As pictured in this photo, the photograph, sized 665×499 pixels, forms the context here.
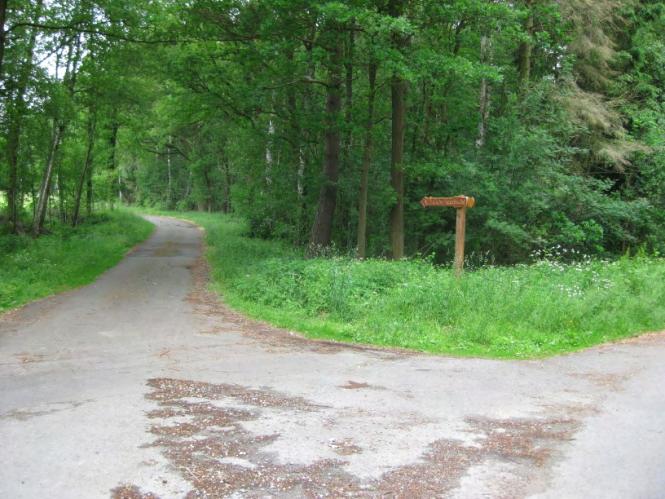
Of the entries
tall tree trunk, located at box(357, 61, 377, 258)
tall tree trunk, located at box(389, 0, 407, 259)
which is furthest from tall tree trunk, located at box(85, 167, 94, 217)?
tall tree trunk, located at box(389, 0, 407, 259)

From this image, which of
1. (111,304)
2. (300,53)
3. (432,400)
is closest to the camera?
(432,400)

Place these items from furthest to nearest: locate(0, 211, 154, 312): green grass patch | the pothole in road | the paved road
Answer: locate(0, 211, 154, 312): green grass patch < the paved road < the pothole in road

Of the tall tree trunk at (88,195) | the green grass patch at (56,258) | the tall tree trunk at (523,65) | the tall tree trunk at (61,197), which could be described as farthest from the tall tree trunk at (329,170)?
the tall tree trunk at (88,195)

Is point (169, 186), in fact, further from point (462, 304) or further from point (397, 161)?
point (462, 304)

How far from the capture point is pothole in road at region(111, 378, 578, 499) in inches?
169

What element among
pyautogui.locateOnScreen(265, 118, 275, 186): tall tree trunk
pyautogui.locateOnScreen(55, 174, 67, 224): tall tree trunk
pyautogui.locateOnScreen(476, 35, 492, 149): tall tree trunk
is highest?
pyautogui.locateOnScreen(476, 35, 492, 149): tall tree trunk

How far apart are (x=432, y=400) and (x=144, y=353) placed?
14.0ft

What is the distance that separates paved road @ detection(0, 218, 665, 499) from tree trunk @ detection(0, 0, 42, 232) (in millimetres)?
10873

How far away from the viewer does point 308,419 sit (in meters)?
5.76

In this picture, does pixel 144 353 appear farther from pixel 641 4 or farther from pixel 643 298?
pixel 641 4

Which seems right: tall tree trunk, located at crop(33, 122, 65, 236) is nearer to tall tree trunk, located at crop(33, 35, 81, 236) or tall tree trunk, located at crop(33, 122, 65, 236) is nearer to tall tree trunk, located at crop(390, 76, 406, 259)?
tall tree trunk, located at crop(33, 35, 81, 236)

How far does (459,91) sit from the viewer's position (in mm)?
20750

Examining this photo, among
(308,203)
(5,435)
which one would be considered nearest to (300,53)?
(308,203)

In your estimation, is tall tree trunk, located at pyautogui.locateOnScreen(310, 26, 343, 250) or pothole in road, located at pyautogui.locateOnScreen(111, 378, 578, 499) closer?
pothole in road, located at pyautogui.locateOnScreen(111, 378, 578, 499)
